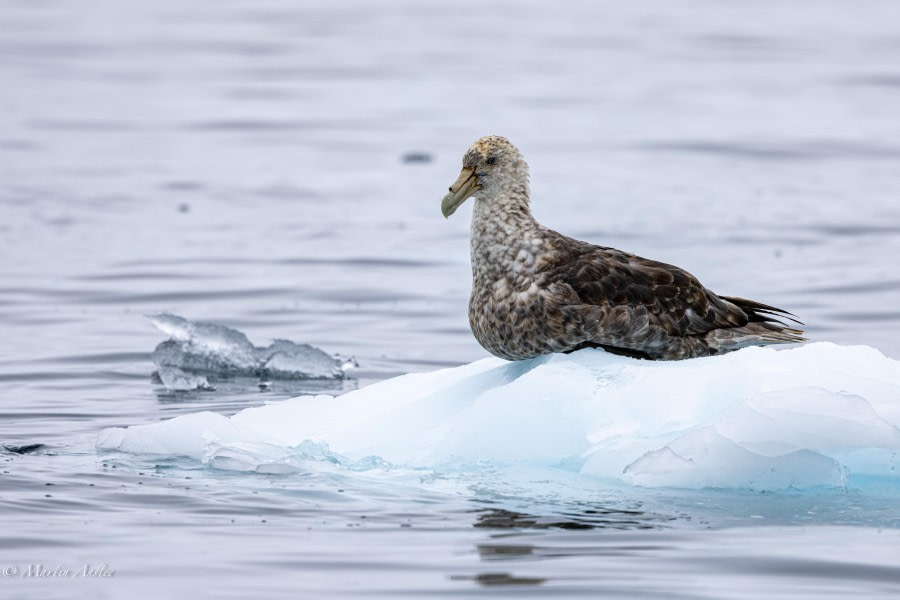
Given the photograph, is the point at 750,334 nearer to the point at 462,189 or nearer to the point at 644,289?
the point at 644,289

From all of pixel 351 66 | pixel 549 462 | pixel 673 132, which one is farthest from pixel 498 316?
pixel 351 66

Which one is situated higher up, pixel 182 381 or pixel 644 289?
pixel 644 289

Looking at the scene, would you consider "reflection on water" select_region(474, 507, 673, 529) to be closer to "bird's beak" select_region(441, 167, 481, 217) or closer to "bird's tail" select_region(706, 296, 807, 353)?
"bird's tail" select_region(706, 296, 807, 353)

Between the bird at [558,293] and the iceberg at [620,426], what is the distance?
0.51 ft

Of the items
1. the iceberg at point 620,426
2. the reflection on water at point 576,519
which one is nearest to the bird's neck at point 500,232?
the iceberg at point 620,426

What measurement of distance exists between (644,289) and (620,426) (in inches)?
31.7

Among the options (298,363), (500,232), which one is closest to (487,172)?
(500,232)

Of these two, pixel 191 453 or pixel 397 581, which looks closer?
pixel 397 581

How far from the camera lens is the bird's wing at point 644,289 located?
7898 mm

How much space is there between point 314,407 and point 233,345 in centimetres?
251

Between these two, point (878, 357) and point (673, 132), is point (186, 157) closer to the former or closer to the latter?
point (673, 132)

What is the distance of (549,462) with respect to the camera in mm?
7559

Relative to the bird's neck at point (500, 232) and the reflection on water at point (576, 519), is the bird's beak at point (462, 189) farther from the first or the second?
the reflection on water at point (576, 519)

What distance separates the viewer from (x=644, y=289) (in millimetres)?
8008
